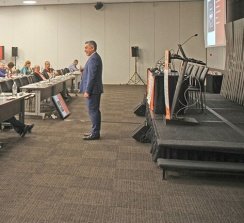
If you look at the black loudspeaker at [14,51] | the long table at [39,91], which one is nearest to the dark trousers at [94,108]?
the long table at [39,91]

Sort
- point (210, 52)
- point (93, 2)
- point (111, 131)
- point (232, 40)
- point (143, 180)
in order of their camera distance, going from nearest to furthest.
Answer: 1. point (143, 180)
2. point (111, 131)
3. point (232, 40)
4. point (210, 52)
5. point (93, 2)

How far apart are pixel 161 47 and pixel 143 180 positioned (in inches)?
464

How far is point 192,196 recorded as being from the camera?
3139mm

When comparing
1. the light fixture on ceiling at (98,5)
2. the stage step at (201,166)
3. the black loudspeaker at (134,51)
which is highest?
the light fixture on ceiling at (98,5)

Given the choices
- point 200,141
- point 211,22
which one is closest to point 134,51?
point 211,22

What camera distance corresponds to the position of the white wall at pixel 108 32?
1438 centimetres

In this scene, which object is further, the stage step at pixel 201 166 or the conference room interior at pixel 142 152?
the stage step at pixel 201 166

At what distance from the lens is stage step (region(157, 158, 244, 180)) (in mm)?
3480

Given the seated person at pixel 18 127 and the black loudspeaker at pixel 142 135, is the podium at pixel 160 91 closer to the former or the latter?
the black loudspeaker at pixel 142 135

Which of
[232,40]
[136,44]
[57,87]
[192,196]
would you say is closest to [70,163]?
[192,196]

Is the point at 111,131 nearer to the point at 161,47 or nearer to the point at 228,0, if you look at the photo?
the point at 228,0

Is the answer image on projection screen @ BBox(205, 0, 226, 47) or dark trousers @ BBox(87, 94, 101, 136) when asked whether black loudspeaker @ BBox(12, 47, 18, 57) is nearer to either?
image on projection screen @ BBox(205, 0, 226, 47)

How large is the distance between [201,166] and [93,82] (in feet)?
7.48

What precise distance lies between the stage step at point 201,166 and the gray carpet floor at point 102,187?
0.47 feet
